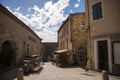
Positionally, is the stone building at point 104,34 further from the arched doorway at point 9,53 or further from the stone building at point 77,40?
the arched doorway at point 9,53

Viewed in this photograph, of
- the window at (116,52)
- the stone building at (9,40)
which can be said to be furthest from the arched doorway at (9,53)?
the window at (116,52)

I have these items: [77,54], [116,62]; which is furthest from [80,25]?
[116,62]

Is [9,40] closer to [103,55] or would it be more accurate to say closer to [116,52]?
[103,55]

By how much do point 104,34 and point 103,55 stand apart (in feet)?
6.04

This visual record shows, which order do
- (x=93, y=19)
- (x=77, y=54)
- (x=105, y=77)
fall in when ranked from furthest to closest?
1. (x=77, y=54)
2. (x=93, y=19)
3. (x=105, y=77)

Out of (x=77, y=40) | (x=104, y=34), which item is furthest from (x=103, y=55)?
(x=77, y=40)

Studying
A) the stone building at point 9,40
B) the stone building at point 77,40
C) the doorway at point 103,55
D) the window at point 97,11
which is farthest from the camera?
the stone building at point 77,40

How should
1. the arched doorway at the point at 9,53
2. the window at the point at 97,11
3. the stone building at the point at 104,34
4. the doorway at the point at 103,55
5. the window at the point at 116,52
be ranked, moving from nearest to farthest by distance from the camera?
the window at the point at 116,52
the stone building at the point at 104,34
the doorway at the point at 103,55
the window at the point at 97,11
the arched doorway at the point at 9,53

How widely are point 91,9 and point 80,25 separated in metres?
7.40

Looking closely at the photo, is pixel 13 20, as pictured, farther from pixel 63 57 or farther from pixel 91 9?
pixel 63 57

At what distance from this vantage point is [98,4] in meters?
11.8

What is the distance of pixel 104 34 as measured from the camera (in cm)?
1110

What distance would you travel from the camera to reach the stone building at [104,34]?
1027cm

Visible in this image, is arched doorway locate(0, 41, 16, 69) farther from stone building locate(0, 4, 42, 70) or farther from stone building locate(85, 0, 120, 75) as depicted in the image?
stone building locate(85, 0, 120, 75)
